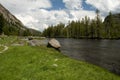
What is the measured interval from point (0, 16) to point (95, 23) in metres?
77.6

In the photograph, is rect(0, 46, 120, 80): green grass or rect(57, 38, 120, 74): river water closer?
rect(0, 46, 120, 80): green grass

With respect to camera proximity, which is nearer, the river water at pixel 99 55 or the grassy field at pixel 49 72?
the grassy field at pixel 49 72

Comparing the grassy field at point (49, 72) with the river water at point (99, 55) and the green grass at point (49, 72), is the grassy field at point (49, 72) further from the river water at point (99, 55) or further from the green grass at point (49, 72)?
the river water at point (99, 55)

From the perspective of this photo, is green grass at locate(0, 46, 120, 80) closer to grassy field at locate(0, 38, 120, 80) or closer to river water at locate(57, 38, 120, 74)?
grassy field at locate(0, 38, 120, 80)

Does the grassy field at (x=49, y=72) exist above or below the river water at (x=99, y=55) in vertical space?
above

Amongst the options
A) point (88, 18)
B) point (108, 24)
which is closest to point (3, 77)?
point (108, 24)

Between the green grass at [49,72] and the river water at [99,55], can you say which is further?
the river water at [99,55]

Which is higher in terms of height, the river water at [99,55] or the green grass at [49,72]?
the green grass at [49,72]

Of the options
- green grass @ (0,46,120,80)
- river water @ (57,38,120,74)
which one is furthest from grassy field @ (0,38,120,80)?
river water @ (57,38,120,74)

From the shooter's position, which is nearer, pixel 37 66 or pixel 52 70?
pixel 52 70

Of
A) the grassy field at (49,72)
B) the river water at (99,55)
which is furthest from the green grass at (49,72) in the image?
the river water at (99,55)

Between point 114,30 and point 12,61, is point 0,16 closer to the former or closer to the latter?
point 114,30

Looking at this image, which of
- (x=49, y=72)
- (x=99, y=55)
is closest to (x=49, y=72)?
(x=49, y=72)

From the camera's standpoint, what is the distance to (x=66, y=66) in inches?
890
